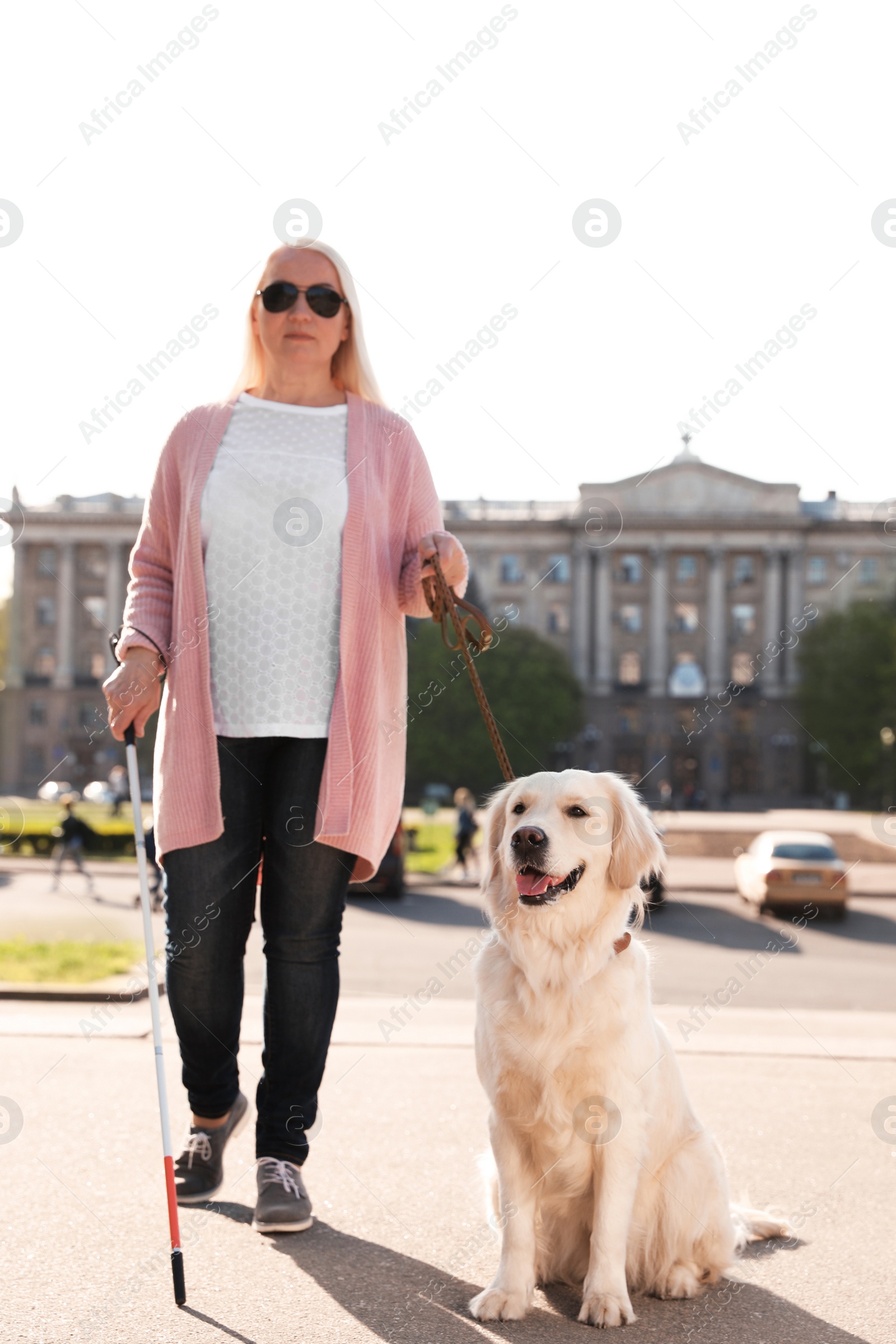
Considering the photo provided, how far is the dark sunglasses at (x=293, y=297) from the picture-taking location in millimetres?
3656

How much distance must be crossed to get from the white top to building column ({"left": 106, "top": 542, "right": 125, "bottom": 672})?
83.8 metres

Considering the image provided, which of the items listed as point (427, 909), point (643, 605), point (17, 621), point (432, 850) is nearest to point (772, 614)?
point (643, 605)

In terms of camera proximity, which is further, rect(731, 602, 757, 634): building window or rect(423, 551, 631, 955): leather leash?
rect(731, 602, 757, 634): building window

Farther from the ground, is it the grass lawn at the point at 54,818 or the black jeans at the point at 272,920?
the black jeans at the point at 272,920

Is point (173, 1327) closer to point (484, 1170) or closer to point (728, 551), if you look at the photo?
point (484, 1170)

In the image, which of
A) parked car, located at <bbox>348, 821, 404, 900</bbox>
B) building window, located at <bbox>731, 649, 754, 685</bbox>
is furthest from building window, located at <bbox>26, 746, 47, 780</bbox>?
parked car, located at <bbox>348, 821, 404, 900</bbox>

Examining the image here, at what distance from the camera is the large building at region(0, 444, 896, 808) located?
265ft

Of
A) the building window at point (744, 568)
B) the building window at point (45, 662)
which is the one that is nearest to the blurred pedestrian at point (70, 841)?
the building window at point (45, 662)

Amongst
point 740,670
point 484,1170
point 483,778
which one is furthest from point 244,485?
point 740,670

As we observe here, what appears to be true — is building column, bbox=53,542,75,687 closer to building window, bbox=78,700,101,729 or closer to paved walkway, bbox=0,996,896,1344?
building window, bbox=78,700,101,729

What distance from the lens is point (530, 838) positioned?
121 inches

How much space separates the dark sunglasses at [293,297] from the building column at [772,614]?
8079cm

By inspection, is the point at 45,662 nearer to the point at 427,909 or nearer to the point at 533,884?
the point at 427,909

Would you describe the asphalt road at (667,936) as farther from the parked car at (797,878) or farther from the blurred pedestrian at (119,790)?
the blurred pedestrian at (119,790)
